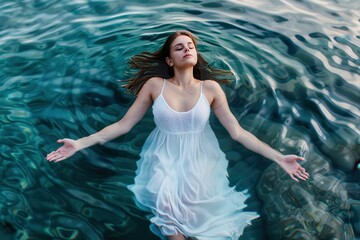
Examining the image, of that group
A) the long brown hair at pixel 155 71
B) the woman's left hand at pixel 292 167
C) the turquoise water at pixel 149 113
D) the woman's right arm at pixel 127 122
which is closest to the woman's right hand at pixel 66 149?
the woman's right arm at pixel 127 122

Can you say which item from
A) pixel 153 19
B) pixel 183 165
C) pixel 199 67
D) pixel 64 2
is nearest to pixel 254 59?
pixel 199 67

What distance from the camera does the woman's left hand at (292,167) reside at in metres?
4.29

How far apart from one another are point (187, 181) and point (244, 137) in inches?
34.7

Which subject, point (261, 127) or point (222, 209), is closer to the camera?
point (222, 209)

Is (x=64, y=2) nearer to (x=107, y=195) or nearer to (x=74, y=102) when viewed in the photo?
(x=74, y=102)

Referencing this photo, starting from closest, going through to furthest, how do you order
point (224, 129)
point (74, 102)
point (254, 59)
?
point (224, 129), point (74, 102), point (254, 59)

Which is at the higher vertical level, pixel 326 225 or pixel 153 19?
pixel 153 19

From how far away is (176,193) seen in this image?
4102 mm

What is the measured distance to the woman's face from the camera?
15.5 feet

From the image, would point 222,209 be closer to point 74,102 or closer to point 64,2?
point 74,102

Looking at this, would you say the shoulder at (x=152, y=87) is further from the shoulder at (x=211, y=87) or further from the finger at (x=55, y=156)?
the finger at (x=55, y=156)

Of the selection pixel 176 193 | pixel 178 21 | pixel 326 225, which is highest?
pixel 178 21

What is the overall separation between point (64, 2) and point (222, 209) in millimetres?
5634

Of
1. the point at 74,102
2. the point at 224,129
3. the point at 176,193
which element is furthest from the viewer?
the point at 74,102
